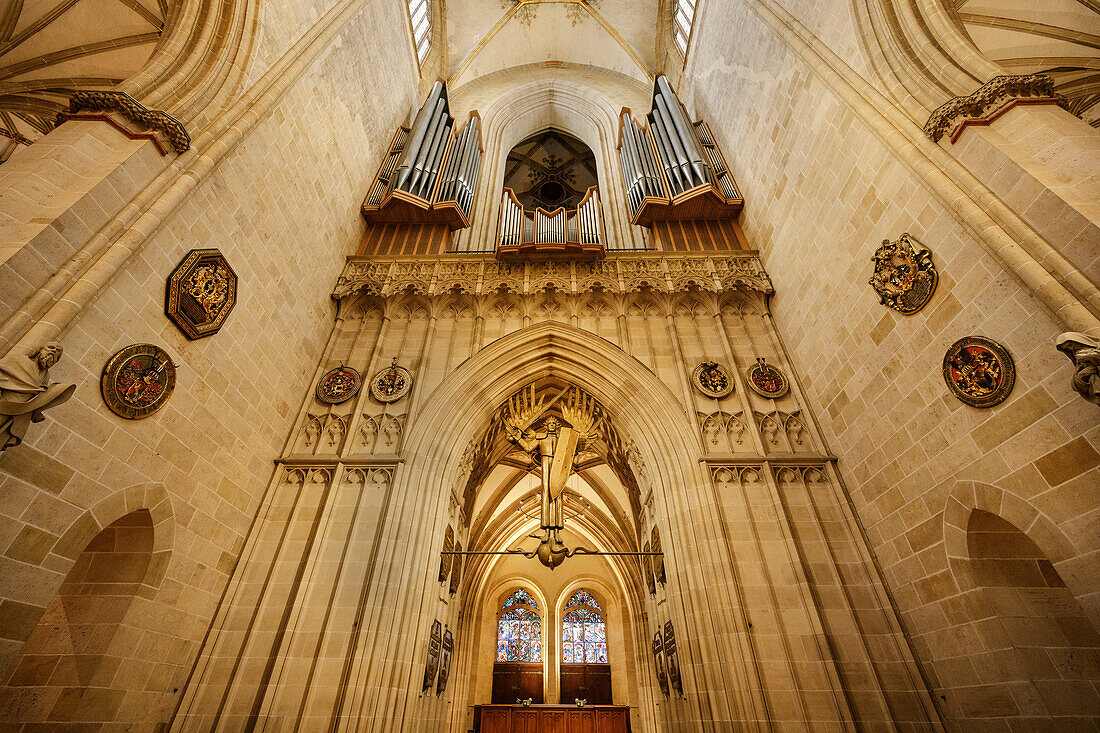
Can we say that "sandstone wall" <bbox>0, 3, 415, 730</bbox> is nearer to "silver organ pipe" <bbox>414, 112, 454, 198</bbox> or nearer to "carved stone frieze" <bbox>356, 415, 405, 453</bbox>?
"carved stone frieze" <bbox>356, 415, 405, 453</bbox>

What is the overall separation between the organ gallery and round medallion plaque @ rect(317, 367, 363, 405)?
3.6 inches

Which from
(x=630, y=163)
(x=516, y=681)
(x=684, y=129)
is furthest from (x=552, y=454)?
(x=516, y=681)

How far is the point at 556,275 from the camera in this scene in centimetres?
821

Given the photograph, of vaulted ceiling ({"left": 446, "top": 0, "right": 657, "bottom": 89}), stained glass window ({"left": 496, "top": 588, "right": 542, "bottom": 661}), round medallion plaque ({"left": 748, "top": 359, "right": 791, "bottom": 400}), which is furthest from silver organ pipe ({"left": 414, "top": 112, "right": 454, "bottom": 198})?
stained glass window ({"left": 496, "top": 588, "right": 542, "bottom": 661})

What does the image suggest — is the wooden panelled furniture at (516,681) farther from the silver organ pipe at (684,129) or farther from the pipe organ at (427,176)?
the silver organ pipe at (684,129)

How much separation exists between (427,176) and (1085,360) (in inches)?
371

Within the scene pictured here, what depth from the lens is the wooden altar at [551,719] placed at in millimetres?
12594

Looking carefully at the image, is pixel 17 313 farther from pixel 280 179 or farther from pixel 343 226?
pixel 343 226

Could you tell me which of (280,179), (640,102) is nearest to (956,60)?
(280,179)

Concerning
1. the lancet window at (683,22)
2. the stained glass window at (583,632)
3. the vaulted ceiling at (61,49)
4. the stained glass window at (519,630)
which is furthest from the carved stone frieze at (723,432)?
the stained glass window at (519,630)

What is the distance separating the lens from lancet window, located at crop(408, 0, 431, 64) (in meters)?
11.7

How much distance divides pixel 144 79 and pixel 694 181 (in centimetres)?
809

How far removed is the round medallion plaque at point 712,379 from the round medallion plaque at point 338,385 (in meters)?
5.02

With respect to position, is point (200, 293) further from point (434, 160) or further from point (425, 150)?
point (434, 160)
